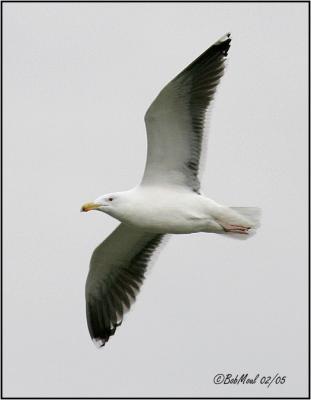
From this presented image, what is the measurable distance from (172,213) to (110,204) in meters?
0.65

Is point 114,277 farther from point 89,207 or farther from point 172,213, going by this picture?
point 172,213

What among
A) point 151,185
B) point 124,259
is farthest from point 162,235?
point 151,185

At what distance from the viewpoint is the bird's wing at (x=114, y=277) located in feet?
44.4

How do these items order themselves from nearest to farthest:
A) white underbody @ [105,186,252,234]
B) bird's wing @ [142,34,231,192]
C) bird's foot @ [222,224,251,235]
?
1. bird's wing @ [142,34,231,192]
2. white underbody @ [105,186,252,234]
3. bird's foot @ [222,224,251,235]

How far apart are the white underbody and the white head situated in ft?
0.03

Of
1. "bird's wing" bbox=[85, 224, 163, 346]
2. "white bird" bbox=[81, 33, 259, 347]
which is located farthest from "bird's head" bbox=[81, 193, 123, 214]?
"bird's wing" bbox=[85, 224, 163, 346]

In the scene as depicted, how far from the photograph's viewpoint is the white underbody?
12.2 metres

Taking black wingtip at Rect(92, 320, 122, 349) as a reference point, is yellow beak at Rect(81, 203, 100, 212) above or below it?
above

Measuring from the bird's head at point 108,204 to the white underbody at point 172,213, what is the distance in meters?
0.02

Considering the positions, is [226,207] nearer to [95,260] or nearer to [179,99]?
[179,99]

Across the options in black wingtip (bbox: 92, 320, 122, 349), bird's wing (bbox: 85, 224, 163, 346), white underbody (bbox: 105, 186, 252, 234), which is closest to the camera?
white underbody (bbox: 105, 186, 252, 234)

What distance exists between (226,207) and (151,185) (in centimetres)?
82

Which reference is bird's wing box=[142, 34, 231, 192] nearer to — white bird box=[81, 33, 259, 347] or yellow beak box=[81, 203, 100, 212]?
white bird box=[81, 33, 259, 347]

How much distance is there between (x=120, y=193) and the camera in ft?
40.5
